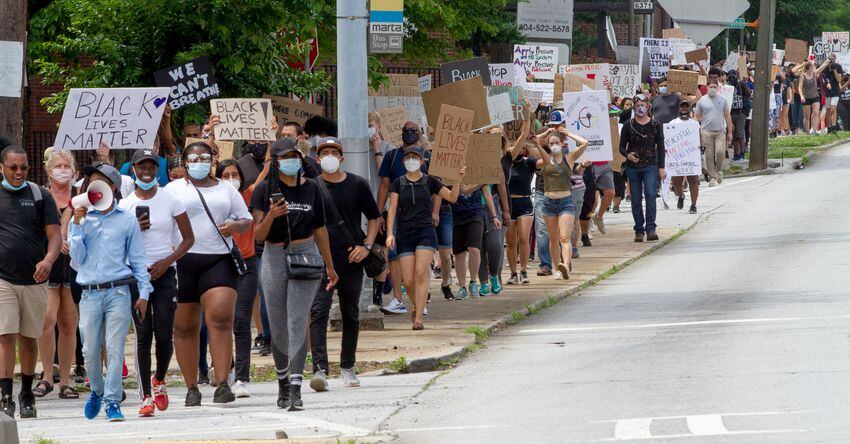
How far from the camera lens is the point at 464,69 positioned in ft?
73.0

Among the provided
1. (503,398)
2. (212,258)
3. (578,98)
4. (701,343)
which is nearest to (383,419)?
(503,398)

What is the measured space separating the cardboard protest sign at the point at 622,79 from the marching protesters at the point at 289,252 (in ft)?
66.3

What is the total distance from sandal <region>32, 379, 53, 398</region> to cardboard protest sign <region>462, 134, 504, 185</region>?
18.8 ft

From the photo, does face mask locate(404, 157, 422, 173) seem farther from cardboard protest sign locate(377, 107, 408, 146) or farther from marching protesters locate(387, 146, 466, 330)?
cardboard protest sign locate(377, 107, 408, 146)

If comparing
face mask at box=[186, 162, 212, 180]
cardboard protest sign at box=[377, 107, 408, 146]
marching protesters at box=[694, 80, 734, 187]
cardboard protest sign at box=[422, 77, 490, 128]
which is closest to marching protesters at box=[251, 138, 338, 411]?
face mask at box=[186, 162, 212, 180]

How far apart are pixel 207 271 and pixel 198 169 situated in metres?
0.71

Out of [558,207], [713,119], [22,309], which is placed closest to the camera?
[22,309]

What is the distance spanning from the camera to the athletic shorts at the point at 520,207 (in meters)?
18.8

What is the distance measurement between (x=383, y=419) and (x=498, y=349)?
12.5 ft

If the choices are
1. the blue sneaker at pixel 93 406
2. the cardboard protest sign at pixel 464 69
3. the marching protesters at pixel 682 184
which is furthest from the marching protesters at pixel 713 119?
the blue sneaker at pixel 93 406

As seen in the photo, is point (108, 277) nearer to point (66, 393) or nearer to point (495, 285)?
point (66, 393)

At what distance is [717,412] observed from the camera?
957 cm

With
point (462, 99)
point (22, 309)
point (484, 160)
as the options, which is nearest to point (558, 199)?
point (462, 99)

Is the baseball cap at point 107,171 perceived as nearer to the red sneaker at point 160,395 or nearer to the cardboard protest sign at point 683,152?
the red sneaker at point 160,395
